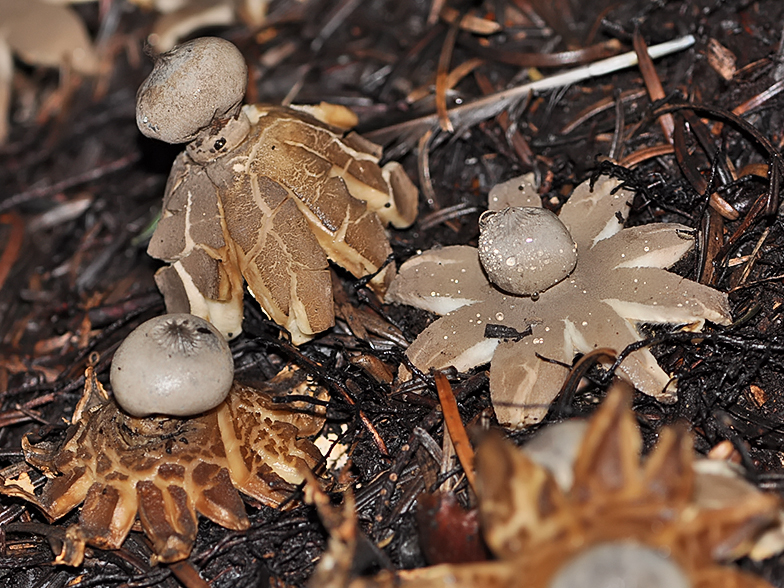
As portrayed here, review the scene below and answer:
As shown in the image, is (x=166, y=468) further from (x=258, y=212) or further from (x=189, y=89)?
(x=189, y=89)

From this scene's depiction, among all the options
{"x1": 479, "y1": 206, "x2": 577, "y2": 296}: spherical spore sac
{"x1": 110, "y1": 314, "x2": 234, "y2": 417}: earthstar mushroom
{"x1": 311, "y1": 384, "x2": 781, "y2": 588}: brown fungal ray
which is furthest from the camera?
A: {"x1": 479, "y1": 206, "x2": 577, "y2": 296}: spherical spore sac

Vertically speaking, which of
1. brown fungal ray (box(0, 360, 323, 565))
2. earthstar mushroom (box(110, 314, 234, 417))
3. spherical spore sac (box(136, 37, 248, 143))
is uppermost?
spherical spore sac (box(136, 37, 248, 143))

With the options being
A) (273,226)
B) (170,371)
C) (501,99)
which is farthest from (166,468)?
(501,99)

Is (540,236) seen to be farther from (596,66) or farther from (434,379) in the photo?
(596,66)

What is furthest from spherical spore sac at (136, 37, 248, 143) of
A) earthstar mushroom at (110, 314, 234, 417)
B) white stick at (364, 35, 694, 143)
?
white stick at (364, 35, 694, 143)

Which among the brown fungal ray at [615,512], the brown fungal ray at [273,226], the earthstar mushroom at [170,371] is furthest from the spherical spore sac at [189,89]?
the brown fungal ray at [615,512]

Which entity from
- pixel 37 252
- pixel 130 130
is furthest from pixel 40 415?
pixel 130 130

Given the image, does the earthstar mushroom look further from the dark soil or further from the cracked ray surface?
the cracked ray surface
